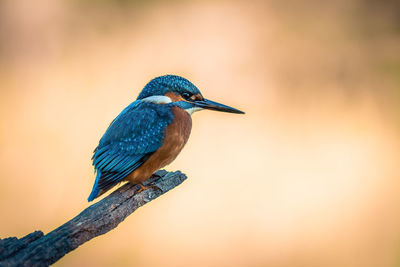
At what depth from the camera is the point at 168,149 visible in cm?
206

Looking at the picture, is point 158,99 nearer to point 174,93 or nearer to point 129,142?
point 174,93

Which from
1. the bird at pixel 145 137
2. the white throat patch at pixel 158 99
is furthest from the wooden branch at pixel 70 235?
the white throat patch at pixel 158 99

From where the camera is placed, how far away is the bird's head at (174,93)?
214 centimetres

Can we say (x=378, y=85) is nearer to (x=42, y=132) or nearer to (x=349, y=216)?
(x=349, y=216)

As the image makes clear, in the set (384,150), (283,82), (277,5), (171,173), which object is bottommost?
(171,173)

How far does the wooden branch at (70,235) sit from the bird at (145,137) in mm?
89

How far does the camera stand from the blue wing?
197 cm

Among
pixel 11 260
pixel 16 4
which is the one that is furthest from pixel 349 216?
pixel 16 4

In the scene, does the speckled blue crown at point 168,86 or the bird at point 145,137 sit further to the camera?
the speckled blue crown at point 168,86

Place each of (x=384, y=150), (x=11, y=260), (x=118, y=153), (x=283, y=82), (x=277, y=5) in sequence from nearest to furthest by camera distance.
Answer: (x=11, y=260) → (x=118, y=153) → (x=384, y=150) → (x=283, y=82) → (x=277, y=5)

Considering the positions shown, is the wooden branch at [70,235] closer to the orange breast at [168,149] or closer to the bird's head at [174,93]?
the orange breast at [168,149]

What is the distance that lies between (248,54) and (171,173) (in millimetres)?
2584

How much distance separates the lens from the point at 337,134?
4.30m

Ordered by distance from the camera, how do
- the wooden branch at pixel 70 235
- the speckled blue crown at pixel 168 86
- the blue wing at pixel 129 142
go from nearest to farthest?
the wooden branch at pixel 70 235, the blue wing at pixel 129 142, the speckled blue crown at pixel 168 86
